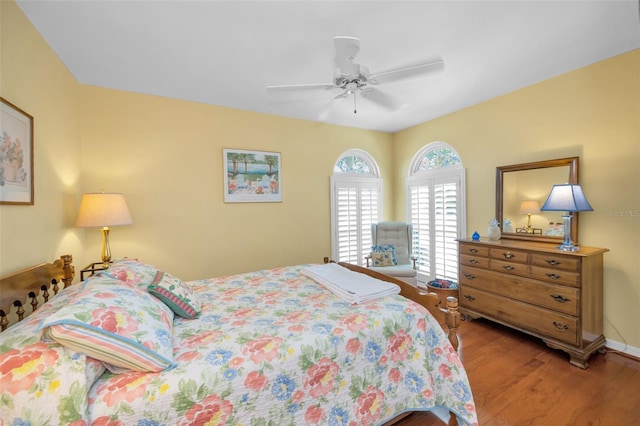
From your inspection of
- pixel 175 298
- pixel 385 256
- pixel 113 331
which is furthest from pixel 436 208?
pixel 113 331

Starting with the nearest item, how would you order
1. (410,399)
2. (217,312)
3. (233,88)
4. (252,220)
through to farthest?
(410,399) < (217,312) < (233,88) < (252,220)

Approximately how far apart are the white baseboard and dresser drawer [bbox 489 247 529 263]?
3.37 ft

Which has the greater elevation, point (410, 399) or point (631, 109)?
point (631, 109)

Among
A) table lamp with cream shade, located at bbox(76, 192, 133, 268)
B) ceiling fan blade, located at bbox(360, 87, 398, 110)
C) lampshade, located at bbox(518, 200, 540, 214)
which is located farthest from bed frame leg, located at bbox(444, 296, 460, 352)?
table lamp with cream shade, located at bbox(76, 192, 133, 268)

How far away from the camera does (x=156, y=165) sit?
3016 mm

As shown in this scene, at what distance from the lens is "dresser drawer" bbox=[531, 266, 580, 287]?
2.26m

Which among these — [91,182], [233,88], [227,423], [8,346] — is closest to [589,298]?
[227,423]

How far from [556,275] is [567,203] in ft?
2.16

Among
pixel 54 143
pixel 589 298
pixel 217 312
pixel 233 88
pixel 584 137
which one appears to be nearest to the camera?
pixel 217 312

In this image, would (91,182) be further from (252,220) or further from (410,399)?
(410,399)

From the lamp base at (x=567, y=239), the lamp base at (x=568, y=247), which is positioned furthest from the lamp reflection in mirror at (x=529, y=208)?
the lamp base at (x=568, y=247)

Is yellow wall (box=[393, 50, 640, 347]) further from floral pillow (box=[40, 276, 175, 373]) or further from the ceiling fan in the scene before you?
floral pillow (box=[40, 276, 175, 373])

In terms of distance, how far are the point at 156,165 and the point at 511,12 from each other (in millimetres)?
3517

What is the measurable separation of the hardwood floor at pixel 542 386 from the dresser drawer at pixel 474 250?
0.89 metres
